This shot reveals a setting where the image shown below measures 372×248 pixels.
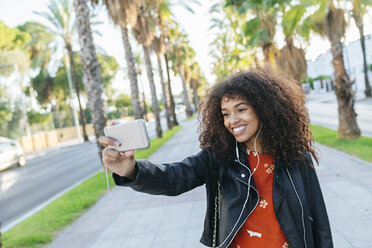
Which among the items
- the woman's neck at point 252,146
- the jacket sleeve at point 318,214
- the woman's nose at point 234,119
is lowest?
the jacket sleeve at point 318,214

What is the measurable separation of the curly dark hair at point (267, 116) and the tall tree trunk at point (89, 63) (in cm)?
876

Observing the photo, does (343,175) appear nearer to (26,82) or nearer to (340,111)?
Result: (340,111)

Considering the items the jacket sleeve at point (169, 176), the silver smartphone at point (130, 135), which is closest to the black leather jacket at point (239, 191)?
the jacket sleeve at point (169, 176)

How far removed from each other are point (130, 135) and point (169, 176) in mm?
435

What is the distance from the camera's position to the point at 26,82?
126 feet

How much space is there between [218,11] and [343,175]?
28.5 m

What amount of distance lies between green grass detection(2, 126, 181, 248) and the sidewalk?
0.64 ft

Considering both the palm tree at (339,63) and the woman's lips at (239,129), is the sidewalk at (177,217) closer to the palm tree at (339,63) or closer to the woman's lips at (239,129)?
the woman's lips at (239,129)

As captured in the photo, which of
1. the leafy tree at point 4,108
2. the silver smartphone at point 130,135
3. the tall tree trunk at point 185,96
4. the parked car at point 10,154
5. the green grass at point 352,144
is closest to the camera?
the silver smartphone at point 130,135

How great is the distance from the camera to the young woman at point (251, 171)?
5.77 feet

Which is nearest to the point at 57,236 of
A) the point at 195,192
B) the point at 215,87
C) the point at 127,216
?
the point at 127,216

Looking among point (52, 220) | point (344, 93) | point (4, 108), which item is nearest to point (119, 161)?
point (52, 220)

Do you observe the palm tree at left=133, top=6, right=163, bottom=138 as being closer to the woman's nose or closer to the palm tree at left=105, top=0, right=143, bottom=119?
the palm tree at left=105, top=0, right=143, bottom=119

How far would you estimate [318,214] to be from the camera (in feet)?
6.23
